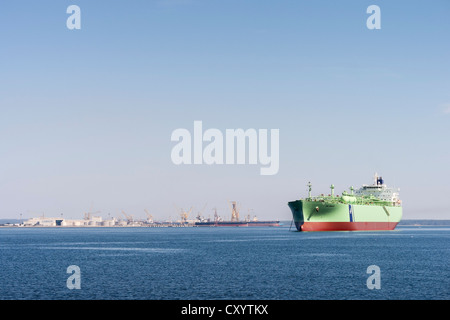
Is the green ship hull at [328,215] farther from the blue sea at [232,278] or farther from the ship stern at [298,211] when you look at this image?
the blue sea at [232,278]

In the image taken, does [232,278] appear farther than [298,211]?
No

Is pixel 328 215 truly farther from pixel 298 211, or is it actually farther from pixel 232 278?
pixel 232 278

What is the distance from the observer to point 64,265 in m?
83.7

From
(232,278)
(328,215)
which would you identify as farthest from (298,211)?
(232,278)

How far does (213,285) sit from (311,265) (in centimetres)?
2456

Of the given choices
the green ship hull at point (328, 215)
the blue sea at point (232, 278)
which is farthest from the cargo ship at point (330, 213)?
the blue sea at point (232, 278)

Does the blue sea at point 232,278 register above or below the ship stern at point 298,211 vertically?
below

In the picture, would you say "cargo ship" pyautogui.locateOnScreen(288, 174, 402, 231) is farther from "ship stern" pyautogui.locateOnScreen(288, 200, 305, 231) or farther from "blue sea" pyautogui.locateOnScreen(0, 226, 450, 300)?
"blue sea" pyautogui.locateOnScreen(0, 226, 450, 300)

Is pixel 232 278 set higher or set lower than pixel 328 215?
lower

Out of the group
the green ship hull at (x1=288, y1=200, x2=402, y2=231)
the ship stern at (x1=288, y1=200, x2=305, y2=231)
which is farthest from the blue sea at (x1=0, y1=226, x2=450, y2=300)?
the ship stern at (x1=288, y1=200, x2=305, y2=231)

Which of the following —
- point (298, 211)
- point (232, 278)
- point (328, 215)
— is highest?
point (298, 211)

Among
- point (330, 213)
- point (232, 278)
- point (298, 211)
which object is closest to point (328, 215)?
point (330, 213)
